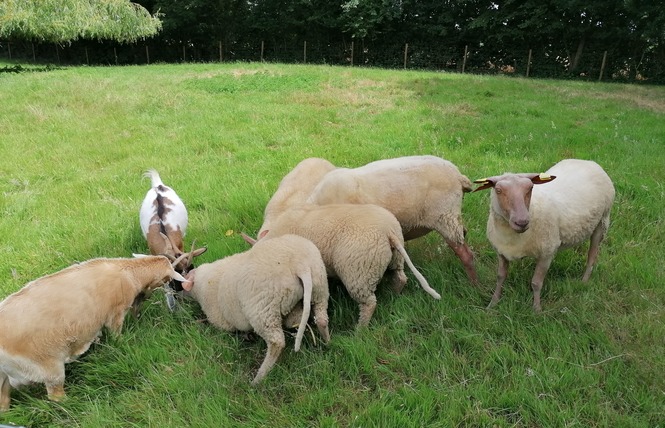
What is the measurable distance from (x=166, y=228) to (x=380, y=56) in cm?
3049

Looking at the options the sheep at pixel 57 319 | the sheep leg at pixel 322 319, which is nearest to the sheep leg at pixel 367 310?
the sheep leg at pixel 322 319

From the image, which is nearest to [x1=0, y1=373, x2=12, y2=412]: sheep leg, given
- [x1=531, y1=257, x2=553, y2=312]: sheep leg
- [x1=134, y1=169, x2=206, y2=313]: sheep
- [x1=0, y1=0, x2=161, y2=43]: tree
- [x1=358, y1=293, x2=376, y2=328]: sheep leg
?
[x1=134, y1=169, x2=206, y2=313]: sheep

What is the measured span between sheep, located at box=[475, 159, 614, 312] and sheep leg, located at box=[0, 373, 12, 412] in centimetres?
350

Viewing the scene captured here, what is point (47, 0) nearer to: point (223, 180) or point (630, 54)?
A: point (223, 180)

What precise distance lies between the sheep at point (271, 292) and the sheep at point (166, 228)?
1.65ft

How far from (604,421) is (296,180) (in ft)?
11.2

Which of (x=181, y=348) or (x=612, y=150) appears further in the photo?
(x=612, y=150)

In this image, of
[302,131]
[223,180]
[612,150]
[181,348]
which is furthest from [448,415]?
[302,131]

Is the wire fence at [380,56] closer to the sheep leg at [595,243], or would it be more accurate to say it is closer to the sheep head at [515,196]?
the sheep leg at [595,243]

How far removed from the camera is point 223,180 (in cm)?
688

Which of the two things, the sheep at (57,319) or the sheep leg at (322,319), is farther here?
the sheep leg at (322,319)

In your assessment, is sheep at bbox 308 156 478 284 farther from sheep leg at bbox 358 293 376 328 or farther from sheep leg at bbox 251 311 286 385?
sheep leg at bbox 251 311 286 385

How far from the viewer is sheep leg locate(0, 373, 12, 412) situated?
119 inches

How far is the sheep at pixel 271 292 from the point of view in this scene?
3.20 meters
